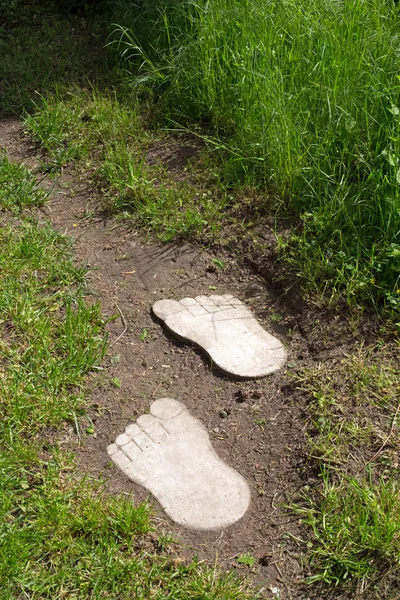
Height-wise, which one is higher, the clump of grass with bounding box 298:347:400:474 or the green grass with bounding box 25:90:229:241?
the green grass with bounding box 25:90:229:241

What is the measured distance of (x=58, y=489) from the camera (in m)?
2.69

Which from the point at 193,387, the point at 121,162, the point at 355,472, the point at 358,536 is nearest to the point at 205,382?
the point at 193,387

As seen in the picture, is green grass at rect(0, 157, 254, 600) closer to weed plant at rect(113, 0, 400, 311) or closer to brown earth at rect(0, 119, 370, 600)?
brown earth at rect(0, 119, 370, 600)

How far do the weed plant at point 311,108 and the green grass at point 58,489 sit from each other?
1186 millimetres

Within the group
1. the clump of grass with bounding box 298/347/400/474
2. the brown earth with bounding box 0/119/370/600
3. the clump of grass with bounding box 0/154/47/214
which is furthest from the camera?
the clump of grass with bounding box 0/154/47/214

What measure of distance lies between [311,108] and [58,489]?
246 cm

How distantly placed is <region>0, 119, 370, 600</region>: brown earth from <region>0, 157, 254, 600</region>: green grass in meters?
0.08

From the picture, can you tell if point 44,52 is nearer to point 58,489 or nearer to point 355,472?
point 58,489

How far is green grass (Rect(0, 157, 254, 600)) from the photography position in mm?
2426

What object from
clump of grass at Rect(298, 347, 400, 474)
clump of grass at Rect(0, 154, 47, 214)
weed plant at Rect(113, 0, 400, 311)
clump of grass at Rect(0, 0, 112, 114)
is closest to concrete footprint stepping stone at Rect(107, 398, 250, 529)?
clump of grass at Rect(298, 347, 400, 474)

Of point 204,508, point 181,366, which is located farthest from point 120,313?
point 204,508

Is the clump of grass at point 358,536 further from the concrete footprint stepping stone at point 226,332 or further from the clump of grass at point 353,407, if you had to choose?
the concrete footprint stepping stone at point 226,332

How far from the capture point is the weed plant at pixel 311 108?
3.53 metres

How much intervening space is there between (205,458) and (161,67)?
3041 mm
